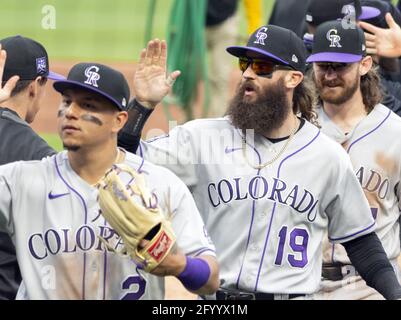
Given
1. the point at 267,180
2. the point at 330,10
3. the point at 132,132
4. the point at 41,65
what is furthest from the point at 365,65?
the point at 41,65

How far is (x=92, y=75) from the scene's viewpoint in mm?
4766

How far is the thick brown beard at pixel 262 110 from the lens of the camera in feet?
18.6

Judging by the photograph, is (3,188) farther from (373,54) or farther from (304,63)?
(373,54)

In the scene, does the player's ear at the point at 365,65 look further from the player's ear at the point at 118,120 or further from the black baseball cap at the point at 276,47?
the player's ear at the point at 118,120

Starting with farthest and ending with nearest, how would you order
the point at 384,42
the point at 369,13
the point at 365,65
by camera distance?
the point at 369,13 < the point at 384,42 < the point at 365,65

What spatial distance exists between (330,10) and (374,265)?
8.10 ft

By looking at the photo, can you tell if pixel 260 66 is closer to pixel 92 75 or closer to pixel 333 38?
pixel 333 38

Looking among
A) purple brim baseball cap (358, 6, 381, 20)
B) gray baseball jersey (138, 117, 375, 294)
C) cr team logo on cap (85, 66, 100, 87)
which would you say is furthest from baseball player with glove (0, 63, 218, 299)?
purple brim baseball cap (358, 6, 381, 20)

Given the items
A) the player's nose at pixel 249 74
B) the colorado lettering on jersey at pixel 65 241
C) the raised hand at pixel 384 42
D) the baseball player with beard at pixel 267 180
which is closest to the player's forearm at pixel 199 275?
the colorado lettering on jersey at pixel 65 241

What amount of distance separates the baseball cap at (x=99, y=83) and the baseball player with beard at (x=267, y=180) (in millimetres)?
777

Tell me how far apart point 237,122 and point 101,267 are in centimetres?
130

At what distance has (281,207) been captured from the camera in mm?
5566
